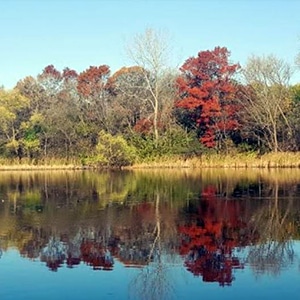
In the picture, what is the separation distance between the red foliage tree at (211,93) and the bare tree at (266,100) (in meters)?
1.08

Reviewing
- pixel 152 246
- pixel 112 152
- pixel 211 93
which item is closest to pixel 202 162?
pixel 211 93

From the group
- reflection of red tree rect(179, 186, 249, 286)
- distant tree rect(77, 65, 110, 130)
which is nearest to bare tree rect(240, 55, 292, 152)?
distant tree rect(77, 65, 110, 130)

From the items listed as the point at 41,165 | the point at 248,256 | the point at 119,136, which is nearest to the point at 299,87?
the point at 119,136

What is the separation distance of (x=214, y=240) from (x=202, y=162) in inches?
1081

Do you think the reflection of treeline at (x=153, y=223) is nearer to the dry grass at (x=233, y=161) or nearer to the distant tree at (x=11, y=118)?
the dry grass at (x=233, y=161)

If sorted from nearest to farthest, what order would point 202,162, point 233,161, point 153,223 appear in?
point 153,223
point 233,161
point 202,162

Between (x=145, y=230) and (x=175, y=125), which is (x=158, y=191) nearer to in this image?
(x=145, y=230)

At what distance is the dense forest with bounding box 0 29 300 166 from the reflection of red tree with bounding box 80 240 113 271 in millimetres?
27562

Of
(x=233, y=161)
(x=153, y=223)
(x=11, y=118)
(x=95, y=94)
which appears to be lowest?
(x=153, y=223)

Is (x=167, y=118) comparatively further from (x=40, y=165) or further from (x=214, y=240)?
(x=214, y=240)

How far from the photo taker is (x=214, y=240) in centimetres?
1202

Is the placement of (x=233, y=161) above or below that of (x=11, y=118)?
below

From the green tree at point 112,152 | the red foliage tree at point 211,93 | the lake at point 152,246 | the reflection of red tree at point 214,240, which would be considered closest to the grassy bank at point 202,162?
the green tree at point 112,152

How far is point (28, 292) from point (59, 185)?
1862 cm
